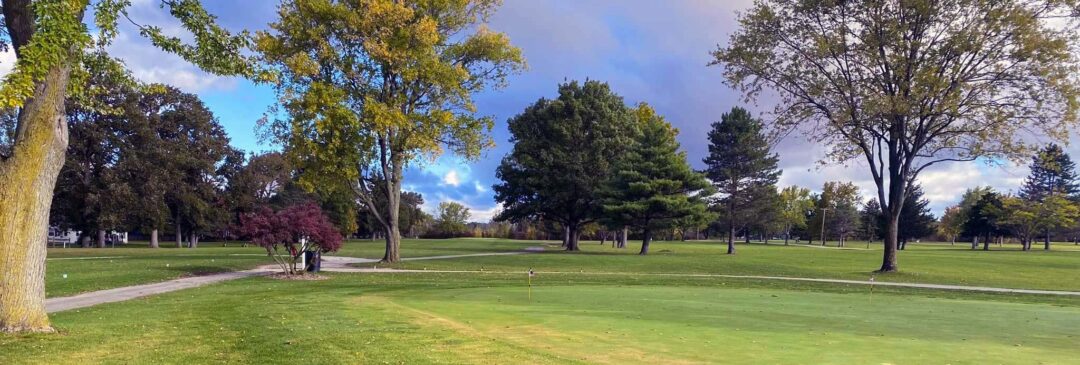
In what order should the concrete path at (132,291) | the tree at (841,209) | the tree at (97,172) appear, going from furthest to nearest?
the tree at (841,209)
the tree at (97,172)
the concrete path at (132,291)

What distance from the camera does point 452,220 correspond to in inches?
4966

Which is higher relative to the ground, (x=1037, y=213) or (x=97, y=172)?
(x=97, y=172)

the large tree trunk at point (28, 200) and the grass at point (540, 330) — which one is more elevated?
the large tree trunk at point (28, 200)

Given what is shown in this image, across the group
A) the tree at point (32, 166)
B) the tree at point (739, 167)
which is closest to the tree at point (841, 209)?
the tree at point (739, 167)

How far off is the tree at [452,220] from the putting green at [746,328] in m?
100.0

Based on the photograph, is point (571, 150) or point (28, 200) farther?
point (571, 150)

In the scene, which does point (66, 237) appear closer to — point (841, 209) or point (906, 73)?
point (906, 73)

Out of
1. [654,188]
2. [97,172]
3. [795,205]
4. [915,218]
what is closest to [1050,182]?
[915,218]

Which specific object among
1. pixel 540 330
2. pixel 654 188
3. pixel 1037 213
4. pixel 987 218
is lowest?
pixel 540 330

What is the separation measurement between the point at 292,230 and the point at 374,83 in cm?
1157

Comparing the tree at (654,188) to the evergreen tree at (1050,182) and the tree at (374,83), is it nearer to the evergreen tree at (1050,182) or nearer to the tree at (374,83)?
the tree at (374,83)

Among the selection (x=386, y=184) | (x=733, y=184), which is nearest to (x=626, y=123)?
(x=733, y=184)

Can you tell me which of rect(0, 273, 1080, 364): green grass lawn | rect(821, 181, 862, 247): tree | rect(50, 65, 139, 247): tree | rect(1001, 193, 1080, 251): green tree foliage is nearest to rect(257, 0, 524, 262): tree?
rect(0, 273, 1080, 364): green grass lawn

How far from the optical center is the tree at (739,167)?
Answer: 59406 mm
